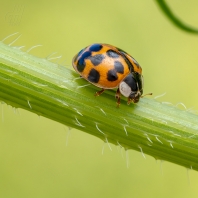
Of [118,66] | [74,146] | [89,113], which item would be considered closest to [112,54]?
[118,66]

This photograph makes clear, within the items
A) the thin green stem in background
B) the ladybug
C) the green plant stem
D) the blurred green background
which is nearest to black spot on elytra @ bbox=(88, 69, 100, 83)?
the ladybug

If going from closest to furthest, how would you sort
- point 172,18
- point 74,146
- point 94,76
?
point 172,18 < point 94,76 < point 74,146

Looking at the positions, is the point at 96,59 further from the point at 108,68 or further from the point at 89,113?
the point at 89,113

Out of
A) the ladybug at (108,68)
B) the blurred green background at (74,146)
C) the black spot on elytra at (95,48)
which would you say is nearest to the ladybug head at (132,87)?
the ladybug at (108,68)

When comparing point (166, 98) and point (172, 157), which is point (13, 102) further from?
point (166, 98)

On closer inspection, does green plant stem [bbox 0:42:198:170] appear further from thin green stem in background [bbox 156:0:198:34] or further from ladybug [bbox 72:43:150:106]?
thin green stem in background [bbox 156:0:198:34]

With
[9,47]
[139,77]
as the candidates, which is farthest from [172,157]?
[9,47]
